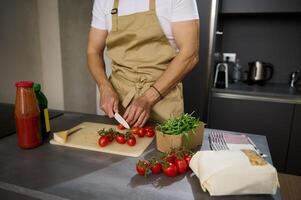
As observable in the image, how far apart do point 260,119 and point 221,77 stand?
448 millimetres

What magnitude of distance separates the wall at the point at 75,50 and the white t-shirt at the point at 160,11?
0.74m

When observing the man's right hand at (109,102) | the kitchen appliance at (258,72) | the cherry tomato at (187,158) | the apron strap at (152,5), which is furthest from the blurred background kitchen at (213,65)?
the cherry tomato at (187,158)

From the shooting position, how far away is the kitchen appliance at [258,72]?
209 cm

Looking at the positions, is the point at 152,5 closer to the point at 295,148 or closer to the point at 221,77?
the point at 221,77

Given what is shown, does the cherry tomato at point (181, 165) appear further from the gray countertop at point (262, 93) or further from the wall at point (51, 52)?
the wall at point (51, 52)

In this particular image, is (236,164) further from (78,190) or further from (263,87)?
(263,87)

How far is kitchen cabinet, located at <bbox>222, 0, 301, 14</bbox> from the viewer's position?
1.82m

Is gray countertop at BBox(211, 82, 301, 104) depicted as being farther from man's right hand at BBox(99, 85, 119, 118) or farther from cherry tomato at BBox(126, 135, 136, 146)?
cherry tomato at BBox(126, 135, 136, 146)

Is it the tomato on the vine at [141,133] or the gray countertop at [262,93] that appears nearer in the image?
the tomato on the vine at [141,133]

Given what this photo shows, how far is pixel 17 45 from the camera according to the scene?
1.70 metres

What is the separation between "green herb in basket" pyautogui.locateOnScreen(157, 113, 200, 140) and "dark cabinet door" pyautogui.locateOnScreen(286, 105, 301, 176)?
136 cm

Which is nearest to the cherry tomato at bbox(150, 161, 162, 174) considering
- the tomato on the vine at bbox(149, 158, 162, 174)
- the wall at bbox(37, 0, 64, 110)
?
the tomato on the vine at bbox(149, 158, 162, 174)

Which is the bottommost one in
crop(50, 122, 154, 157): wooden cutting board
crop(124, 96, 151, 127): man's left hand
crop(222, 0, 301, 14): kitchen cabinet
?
crop(50, 122, 154, 157): wooden cutting board

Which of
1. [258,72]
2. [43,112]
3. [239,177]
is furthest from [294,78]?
[43,112]
